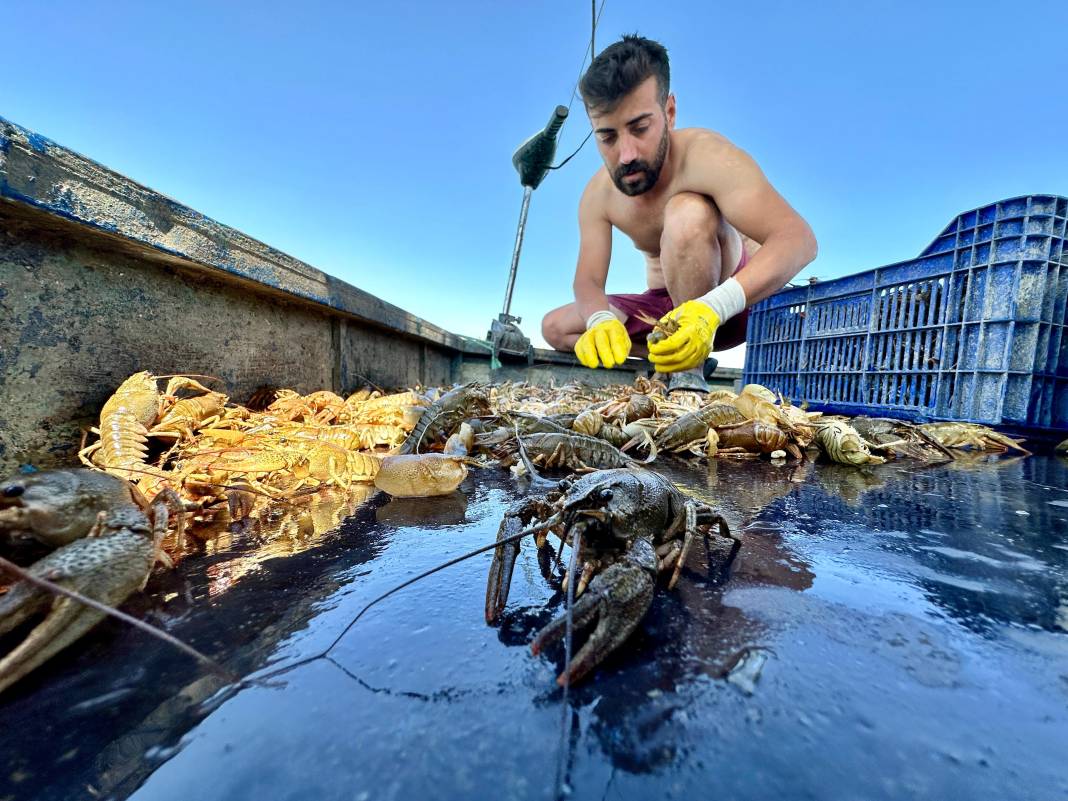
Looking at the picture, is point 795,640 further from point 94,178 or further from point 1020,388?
point 1020,388

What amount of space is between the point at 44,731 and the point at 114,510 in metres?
0.51

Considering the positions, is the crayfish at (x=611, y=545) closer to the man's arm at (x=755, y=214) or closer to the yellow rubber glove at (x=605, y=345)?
the yellow rubber glove at (x=605, y=345)

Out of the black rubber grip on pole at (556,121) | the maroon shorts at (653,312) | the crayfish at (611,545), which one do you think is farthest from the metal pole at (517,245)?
the crayfish at (611,545)

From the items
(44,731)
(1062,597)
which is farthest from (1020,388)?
(44,731)

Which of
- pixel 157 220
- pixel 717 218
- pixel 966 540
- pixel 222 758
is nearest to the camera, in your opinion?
pixel 222 758

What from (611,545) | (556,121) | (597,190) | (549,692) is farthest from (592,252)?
(549,692)

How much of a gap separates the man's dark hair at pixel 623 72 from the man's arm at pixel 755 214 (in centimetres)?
97

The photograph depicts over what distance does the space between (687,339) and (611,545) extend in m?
3.19

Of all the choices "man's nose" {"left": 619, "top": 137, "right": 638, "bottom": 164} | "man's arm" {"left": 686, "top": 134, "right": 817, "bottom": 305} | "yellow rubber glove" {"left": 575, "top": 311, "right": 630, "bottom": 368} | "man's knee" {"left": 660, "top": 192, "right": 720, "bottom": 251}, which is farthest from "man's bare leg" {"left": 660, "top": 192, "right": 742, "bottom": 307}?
"yellow rubber glove" {"left": 575, "top": 311, "right": 630, "bottom": 368}

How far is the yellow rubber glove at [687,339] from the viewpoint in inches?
155

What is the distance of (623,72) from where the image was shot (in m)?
4.78

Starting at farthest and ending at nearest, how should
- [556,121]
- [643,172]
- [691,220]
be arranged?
[556,121] → [643,172] → [691,220]

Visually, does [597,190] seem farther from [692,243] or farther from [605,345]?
[605,345]

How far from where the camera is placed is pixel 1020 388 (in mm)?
3895
